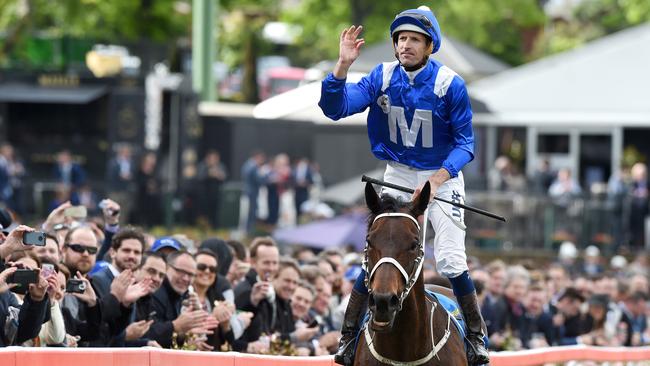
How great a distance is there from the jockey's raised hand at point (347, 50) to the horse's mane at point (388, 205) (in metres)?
0.71

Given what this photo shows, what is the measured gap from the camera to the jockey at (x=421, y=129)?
8.01 metres

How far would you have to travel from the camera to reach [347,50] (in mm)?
7734

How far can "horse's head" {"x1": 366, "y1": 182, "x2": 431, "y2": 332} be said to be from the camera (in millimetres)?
7039

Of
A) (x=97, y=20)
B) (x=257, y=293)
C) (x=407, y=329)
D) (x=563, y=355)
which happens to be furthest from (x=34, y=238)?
(x=97, y=20)

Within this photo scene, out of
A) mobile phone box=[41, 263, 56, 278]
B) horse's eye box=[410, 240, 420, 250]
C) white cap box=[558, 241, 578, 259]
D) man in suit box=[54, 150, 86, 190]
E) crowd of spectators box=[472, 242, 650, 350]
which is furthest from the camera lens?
man in suit box=[54, 150, 86, 190]

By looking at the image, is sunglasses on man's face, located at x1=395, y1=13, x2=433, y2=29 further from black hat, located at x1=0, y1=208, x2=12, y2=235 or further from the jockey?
black hat, located at x1=0, y1=208, x2=12, y2=235

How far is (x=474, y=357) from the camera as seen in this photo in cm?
827

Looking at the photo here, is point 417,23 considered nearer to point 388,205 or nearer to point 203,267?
point 388,205

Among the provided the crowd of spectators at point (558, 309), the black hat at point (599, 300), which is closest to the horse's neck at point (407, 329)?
the crowd of spectators at point (558, 309)

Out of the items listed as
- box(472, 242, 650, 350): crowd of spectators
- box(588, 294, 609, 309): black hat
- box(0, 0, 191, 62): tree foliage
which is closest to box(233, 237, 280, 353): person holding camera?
box(472, 242, 650, 350): crowd of spectators

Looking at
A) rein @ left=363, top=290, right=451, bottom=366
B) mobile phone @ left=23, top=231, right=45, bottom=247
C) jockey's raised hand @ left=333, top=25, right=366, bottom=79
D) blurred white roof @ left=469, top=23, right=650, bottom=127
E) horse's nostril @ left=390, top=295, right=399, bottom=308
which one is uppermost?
blurred white roof @ left=469, top=23, right=650, bottom=127

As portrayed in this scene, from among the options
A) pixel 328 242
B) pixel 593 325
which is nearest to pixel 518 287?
pixel 593 325

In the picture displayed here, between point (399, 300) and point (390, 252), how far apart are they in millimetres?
254

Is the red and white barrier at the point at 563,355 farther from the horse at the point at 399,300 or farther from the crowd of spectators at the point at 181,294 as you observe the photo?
the horse at the point at 399,300
